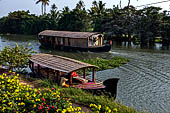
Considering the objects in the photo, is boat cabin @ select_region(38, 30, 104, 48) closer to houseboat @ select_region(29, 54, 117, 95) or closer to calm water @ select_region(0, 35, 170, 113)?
calm water @ select_region(0, 35, 170, 113)

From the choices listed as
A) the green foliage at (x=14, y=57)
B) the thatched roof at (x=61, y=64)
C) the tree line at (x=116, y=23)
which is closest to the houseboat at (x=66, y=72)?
the thatched roof at (x=61, y=64)

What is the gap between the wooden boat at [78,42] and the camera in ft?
113

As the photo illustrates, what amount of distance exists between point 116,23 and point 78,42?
21.5m

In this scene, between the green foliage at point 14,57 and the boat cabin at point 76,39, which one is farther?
the boat cabin at point 76,39

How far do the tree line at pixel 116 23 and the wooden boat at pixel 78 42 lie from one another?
1377 centimetres

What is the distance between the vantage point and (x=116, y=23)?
5350cm

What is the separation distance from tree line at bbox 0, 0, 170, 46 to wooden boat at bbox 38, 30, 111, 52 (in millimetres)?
13765

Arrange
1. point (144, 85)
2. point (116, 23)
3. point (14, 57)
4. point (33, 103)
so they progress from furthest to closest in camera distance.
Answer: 1. point (116, 23)
2. point (144, 85)
3. point (14, 57)
4. point (33, 103)

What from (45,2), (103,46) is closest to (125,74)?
(103,46)

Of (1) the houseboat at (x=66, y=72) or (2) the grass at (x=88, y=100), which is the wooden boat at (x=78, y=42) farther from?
(2) the grass at (x=88, y=100)

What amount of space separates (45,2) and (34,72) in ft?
223

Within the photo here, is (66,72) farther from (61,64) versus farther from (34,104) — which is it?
(34,104)

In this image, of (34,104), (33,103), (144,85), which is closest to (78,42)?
(144,85)

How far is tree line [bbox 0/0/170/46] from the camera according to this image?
4759 centimetres
